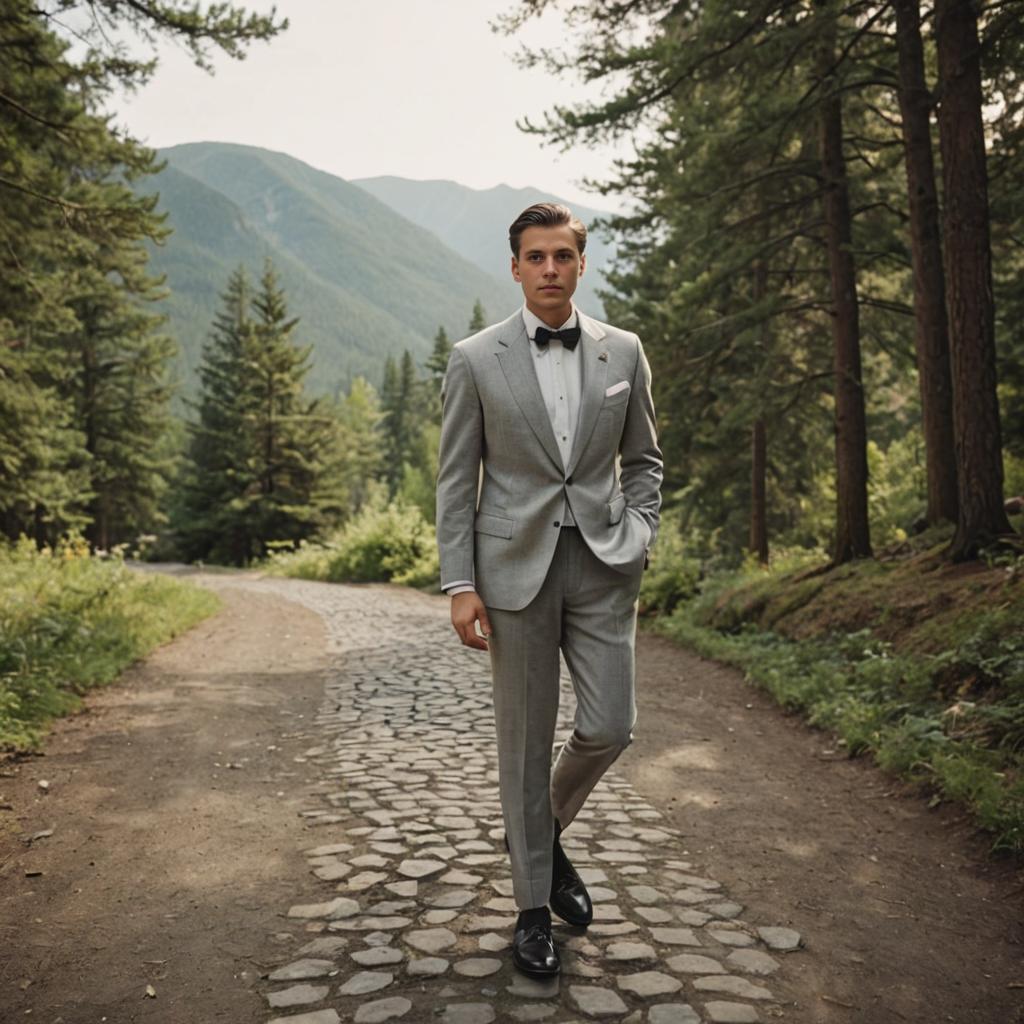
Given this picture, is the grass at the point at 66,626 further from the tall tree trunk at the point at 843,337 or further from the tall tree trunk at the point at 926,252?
the tall tree trunk at the point at 926,252

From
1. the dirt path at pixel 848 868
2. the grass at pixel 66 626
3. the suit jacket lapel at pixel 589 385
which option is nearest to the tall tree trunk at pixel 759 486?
the dirt path at pixel 848 868

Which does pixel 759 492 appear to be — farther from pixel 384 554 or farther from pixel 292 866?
pixel 292 866

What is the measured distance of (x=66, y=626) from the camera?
28.9 ft

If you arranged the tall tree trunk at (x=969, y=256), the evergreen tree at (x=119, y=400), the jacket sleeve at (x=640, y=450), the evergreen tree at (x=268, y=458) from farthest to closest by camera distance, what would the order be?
the evergreen tree at (x=268, y=458), the evergreen tree at (x=119, y=400), the tall tree trunk at (x=969, y=256), the jacket sleeve at (x=640, y=450)

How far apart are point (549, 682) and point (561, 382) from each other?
1.04 meters

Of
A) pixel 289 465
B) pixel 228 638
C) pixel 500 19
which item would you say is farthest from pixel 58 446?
pixel 500 19

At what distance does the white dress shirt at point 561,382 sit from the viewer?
10.1ft

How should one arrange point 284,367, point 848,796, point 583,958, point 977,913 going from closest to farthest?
point 583,958, point 977,913, point 848,796, point 284,367

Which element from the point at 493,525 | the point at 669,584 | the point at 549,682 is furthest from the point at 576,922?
the point at 669,584

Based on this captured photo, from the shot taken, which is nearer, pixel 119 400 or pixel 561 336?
pixel 561 336

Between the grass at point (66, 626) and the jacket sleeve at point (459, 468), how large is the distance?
4.35m

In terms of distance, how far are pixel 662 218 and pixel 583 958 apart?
16.2 metres

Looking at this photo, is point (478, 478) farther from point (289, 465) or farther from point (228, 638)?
point (289, 465)

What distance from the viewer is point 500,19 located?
10664mm
